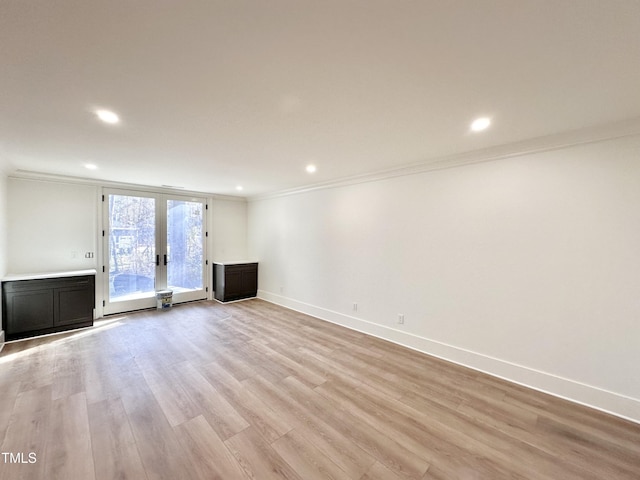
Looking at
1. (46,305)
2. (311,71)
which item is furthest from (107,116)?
(46,305)

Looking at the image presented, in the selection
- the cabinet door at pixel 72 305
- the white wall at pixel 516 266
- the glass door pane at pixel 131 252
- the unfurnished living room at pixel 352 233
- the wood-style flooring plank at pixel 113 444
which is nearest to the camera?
the unfurnished living room at pixel 352 233

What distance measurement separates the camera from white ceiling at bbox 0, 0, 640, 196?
3.63 feet

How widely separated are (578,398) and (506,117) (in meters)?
2.65

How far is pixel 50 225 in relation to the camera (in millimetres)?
4098

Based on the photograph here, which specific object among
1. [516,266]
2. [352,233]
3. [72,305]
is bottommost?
[72,305]

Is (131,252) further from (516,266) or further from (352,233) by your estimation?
(516,266)

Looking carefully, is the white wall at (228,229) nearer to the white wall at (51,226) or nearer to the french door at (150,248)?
the french door at (150,248)

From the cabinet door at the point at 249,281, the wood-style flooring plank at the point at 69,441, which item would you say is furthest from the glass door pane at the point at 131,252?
the wood-style flooring plank at the point at 69,441

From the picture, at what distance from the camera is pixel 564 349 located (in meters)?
2.42

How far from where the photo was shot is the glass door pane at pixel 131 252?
182 inches

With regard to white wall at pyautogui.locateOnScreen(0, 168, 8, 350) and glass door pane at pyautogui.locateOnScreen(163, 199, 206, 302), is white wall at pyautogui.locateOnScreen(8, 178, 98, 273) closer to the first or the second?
white wall at pyautogui.locateOnScreen(0, 168, 8, 350)

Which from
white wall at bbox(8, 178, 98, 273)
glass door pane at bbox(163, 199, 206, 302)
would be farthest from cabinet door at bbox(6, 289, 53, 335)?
glass door pane at bbox(163, 199, 206, 302)

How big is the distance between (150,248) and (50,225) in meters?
1.42

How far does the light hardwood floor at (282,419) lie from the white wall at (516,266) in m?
0.34
